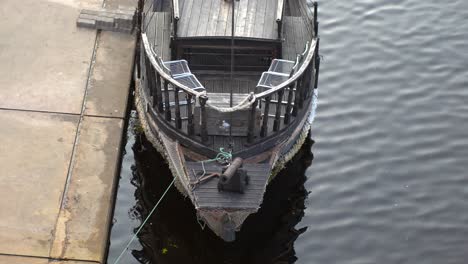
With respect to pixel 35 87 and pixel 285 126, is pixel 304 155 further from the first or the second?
pixel 35 87

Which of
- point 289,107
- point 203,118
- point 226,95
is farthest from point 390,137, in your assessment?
point 203,118

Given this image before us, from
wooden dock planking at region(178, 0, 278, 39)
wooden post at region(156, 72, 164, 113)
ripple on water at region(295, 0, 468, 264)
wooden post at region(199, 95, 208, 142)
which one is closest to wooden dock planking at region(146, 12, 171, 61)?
wooden dock planking at region(178, 0, 278, 39)

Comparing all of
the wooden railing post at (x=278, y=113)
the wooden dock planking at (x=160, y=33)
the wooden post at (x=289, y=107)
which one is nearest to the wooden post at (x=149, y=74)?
the wooden dock planking at (x=160, y=33)

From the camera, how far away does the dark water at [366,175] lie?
66.2 feet

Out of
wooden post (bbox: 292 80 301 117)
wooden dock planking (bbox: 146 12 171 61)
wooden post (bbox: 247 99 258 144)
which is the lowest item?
wooden post (bbox: 247 99 258 144)

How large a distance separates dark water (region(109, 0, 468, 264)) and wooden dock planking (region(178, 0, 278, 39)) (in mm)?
3769

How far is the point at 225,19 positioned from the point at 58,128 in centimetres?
527

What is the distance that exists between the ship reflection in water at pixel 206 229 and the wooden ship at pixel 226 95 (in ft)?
1.88

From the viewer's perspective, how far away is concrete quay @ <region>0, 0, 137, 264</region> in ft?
62.5

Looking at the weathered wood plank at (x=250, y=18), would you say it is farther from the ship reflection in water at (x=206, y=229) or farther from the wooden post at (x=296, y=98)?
the ship reflection in water at (x=206, y=229)

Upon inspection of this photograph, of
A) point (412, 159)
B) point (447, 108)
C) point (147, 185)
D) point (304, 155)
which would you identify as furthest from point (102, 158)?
point (447, 108)

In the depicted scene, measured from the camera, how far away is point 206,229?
20453mm

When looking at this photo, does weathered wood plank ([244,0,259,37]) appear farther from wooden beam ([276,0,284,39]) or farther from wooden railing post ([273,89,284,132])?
wooden railing post ([273,89,284,132])

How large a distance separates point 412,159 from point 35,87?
10.7 m
